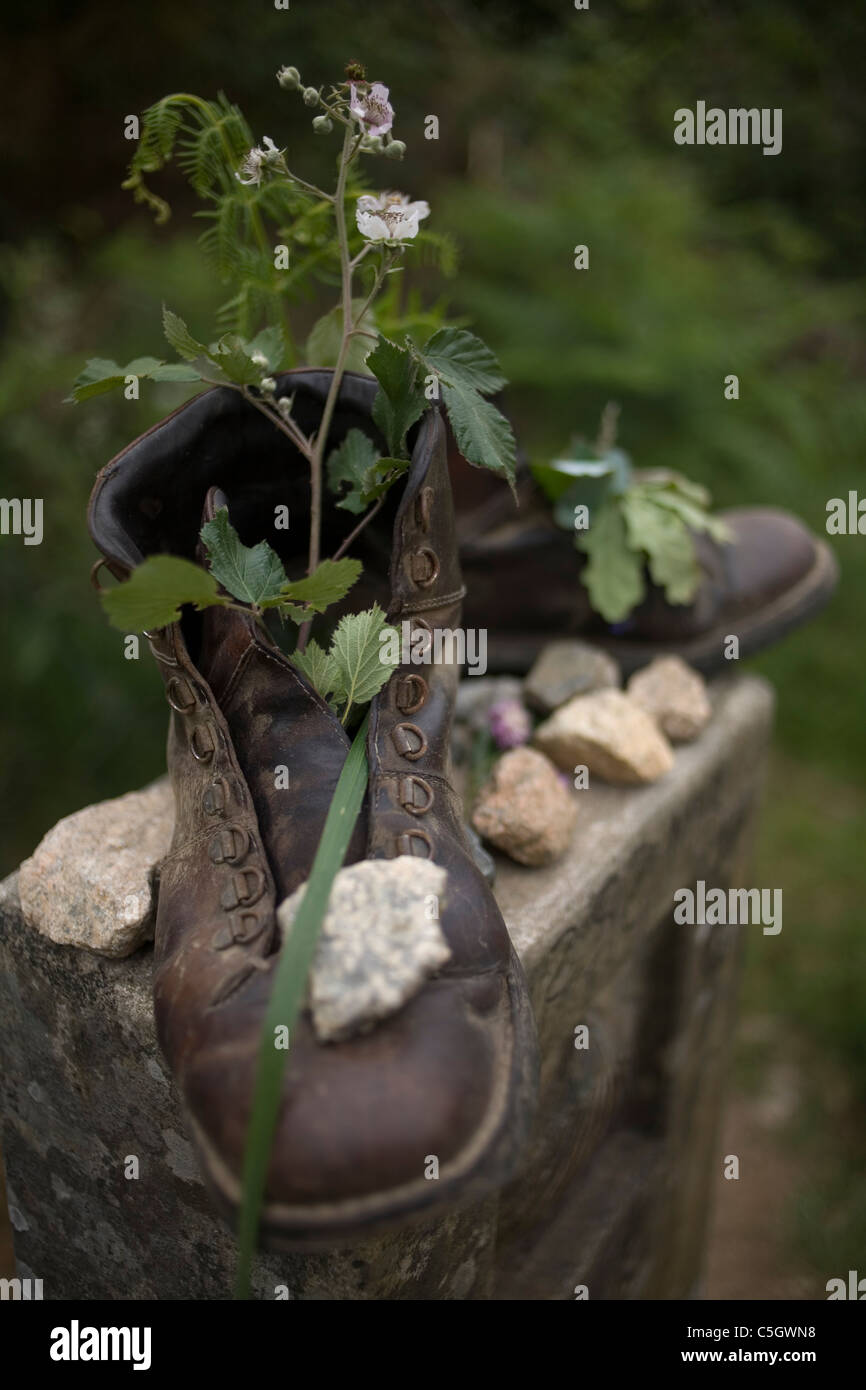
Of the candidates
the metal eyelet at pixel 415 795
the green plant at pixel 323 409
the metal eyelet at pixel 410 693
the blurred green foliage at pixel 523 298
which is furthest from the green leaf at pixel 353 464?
the blurred green foliage at pixel 523 298

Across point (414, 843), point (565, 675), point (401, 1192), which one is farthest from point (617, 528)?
point (401, 1192)

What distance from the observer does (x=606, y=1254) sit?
1.72 metres

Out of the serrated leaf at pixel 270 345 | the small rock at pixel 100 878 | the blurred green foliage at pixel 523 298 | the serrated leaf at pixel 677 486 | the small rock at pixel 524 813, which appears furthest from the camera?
the blurred green foliage at pixel 523 298

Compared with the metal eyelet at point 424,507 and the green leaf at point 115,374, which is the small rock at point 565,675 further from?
the green leaf at point 115,374

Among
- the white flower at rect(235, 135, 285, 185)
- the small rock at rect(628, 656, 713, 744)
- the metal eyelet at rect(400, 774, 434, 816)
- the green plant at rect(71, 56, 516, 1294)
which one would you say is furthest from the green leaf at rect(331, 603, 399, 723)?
the small rock at rect(628, 656, 713, 744)

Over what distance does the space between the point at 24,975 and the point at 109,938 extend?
0.17m

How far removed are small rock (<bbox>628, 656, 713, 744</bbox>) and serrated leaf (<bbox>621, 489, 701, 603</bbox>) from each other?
12cm

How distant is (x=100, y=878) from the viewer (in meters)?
1.15

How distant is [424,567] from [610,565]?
670 millimetres

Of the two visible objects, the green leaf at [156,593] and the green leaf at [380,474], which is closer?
the green leaf at [156,593]

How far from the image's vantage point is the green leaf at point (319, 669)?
109 centimetres

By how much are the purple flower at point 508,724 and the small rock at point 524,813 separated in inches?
4.8

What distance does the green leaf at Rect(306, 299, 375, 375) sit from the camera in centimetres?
132

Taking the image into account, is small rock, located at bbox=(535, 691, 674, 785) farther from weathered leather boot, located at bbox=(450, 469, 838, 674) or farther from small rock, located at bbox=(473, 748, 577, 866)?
weathered leather boot, located at bbox=(450, 469, 838, 674)
